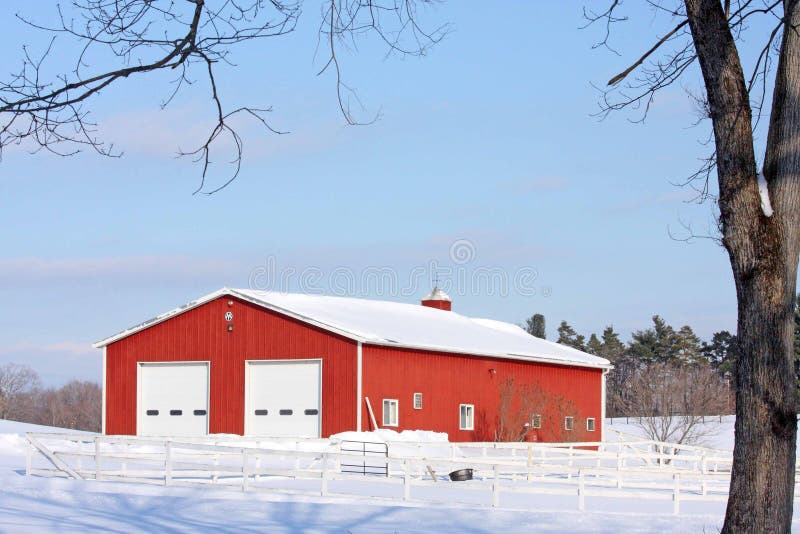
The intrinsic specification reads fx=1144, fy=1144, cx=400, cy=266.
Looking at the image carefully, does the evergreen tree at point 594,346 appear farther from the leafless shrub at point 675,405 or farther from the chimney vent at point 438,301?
the chimney vent at point 438,301

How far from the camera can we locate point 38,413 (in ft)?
436

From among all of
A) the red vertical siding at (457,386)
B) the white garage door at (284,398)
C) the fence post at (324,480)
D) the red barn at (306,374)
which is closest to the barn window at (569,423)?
the red vertical siding at (457,386)

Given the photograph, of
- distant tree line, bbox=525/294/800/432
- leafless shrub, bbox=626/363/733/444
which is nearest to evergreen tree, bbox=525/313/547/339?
distant tree line, bbox=525/294/800/432

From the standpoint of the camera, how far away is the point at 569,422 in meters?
41.5

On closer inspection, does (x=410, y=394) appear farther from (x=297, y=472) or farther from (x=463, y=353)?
(x=297, y=472)

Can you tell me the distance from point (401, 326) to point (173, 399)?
25.2 feet

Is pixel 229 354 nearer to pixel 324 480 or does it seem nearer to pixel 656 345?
pixel 324 480

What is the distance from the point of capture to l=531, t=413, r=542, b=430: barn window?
39.1 meters

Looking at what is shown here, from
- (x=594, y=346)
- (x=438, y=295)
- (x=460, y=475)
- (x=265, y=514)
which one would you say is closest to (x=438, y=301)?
(x=438, y=295)

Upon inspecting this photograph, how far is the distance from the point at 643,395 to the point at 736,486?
48.5m

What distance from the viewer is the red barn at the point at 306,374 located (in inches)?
1275

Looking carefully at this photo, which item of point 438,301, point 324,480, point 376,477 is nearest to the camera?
point 324,480

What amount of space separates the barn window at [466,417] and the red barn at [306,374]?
1.8 inches

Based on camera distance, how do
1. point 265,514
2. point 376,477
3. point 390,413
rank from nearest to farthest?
point 265,514
point 376,477
point 390,413
